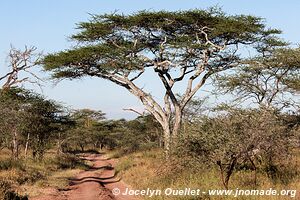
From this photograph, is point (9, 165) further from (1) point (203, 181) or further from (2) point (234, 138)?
(2) point (234, 138)

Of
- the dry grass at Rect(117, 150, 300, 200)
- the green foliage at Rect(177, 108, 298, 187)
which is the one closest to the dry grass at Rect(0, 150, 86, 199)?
the dry grass at Rect(117, 150, 300, 200)

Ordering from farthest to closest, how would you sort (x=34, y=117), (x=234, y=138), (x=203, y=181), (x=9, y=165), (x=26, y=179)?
(x=34, y=117) → (x=9, y=165) → (x=26, y=179) → (x=203, y=181) → (x=234, y=138)

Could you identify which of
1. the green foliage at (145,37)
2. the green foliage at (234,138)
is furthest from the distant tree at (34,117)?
the green foliage at (234,138)

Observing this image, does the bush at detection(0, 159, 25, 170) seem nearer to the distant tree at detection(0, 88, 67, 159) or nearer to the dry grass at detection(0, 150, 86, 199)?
the dry grass at detection(0, 150, 86, 199)

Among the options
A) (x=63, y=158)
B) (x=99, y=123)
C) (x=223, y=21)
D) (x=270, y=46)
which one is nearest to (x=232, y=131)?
(x=223, y=21)

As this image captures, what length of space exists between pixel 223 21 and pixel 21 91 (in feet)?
48.8

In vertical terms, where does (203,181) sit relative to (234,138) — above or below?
below

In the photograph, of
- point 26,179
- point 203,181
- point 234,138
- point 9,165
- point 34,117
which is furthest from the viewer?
point 34,117

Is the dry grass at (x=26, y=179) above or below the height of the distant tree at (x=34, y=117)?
below

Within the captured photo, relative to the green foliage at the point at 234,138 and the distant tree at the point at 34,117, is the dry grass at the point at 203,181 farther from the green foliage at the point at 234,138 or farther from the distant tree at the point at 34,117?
the distant tree at the point at 34,117

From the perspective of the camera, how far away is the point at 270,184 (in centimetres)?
1121

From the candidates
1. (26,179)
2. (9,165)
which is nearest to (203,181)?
(26,179)

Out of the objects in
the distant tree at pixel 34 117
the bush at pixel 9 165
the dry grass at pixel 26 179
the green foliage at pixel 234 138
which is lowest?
the dry grass at pixel 26 179

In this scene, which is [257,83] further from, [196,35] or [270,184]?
[270,184]
